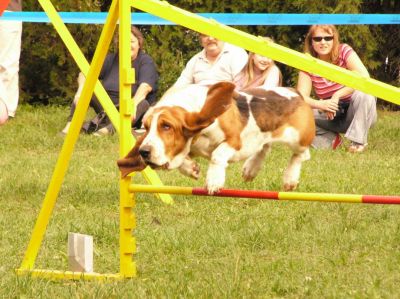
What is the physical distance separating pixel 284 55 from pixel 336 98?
528 cm

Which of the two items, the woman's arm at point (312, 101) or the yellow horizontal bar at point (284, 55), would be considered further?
the woman's arm at point (312, 101)

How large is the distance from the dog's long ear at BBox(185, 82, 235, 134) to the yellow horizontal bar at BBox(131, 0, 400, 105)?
0.91 ft

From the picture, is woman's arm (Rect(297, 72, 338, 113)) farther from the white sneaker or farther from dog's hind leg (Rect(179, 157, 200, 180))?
dog's hind leg (Rect(179, 157, 200, 180))

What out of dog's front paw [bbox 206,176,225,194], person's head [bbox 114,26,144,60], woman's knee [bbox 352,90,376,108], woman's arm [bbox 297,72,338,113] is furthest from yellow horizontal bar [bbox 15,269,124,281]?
person's head [bbox 114,26,144,60]

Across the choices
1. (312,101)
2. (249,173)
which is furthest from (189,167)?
(312,101)

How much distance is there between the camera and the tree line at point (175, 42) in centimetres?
1449

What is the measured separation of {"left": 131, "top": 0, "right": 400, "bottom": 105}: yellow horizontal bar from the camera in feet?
15.2

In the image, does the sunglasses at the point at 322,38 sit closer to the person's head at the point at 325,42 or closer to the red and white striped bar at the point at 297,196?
the person's head at the point at 325,42

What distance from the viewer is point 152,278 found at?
5512mm

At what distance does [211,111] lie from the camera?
16.6 feet

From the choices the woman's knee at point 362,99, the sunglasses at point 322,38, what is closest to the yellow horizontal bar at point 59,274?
the sunglasses at point 322,38

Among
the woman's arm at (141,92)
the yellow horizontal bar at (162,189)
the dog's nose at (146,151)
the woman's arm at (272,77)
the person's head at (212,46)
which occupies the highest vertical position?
the dog's nose at (146,151)

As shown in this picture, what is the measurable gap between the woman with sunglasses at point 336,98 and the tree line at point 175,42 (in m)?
3.60

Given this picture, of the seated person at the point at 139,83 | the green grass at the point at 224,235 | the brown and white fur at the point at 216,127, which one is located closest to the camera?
the brown and white fur at the point at 216,127
